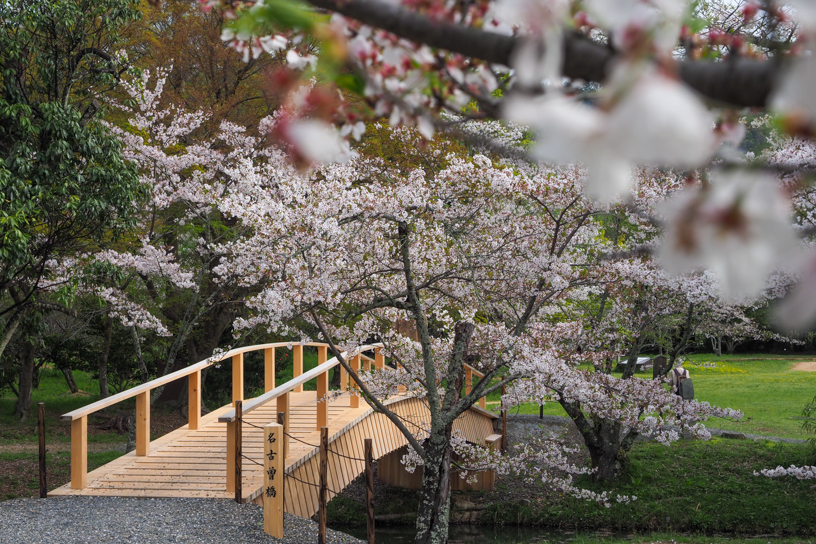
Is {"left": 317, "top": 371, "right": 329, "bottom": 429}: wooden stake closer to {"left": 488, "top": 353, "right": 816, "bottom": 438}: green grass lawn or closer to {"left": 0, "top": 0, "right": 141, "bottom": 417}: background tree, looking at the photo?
{"left": 0, "top": 0, "right": 141, "bottom": 417}: background tree

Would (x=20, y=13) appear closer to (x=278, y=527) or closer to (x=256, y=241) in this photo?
(x=256, y=241)

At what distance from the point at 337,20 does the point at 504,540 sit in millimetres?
9657

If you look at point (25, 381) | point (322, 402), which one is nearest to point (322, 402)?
point (322, 402)

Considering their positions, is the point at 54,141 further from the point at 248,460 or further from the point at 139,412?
the point at 248,460

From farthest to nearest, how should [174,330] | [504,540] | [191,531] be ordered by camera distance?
[174,330], [504,540], [191,531]

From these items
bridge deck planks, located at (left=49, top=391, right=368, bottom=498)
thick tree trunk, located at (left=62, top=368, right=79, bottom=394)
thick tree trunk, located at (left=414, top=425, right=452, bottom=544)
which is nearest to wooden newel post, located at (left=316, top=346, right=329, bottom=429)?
bridge deck planks, located at (left=49, top=391, right=368, bottom=498)

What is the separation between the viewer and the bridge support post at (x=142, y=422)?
657cm

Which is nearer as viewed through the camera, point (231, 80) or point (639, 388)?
point (639, 388)

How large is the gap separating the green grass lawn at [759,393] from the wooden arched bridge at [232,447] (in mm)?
6035

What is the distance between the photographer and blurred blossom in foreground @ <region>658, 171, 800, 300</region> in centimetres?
55

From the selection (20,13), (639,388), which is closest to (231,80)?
(20,13)

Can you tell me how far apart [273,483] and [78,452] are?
216cm

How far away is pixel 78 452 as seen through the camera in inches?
235

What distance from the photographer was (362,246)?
6766mm
